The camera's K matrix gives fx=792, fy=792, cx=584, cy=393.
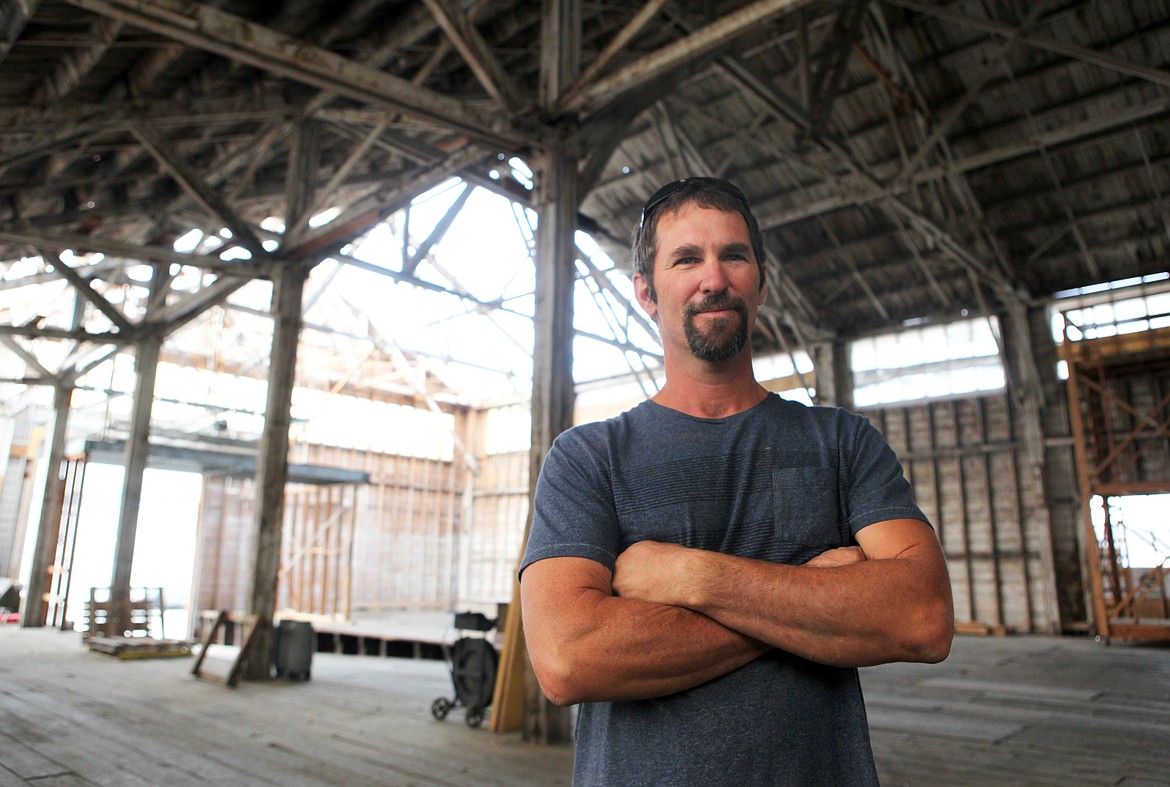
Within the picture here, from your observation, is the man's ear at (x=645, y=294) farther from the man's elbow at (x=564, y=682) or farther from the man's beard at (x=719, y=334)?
the man's elbow at (x=564, y=682)

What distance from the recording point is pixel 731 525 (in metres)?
1.43

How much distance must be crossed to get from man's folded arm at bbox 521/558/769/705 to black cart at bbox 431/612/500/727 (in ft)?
18.4

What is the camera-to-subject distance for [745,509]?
143 cm

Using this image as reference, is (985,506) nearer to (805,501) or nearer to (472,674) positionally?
(472,674)

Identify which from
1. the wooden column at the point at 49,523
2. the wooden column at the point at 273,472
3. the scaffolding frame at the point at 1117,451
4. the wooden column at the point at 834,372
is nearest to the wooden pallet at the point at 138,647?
the wooden column at the point at 273,472

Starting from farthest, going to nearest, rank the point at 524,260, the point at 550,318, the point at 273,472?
the point at 524,260
the point at 273,472
the point at 550,318

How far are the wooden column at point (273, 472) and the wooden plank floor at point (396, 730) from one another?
1.98ft

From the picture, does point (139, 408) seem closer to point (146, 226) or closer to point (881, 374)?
point (146, 226)

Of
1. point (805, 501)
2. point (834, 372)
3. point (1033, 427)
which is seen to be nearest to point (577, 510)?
point (805, 501)

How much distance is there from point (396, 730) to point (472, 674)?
764 mm

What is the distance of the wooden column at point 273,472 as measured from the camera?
8750 mm

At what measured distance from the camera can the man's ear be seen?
5.37ft

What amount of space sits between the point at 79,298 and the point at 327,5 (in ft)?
32.3

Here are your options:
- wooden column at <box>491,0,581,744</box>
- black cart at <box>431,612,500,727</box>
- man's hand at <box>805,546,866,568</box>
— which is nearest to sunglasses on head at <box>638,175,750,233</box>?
man's hand at <box>805,546,866,568</box>
